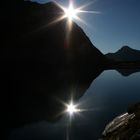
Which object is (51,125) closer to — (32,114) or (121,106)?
(32,114)

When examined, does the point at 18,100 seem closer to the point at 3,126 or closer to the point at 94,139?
the point at 3,126

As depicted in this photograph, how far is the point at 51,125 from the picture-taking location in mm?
36406

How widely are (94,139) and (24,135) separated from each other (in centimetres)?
887

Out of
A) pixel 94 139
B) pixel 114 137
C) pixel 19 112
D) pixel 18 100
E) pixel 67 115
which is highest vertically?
pixel 18 100

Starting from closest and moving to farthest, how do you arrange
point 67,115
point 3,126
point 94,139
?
point 94,139
point 3,126
point 67,115

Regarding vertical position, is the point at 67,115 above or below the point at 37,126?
above

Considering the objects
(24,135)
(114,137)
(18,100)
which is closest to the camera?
(114,137)

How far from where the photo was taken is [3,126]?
119 ft

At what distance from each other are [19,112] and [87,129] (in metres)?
17.4

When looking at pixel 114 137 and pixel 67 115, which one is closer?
pixel 114 137

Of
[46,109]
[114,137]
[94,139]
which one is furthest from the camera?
[46,109]

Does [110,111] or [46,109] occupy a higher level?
[46,109]

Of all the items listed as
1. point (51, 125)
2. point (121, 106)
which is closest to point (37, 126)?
point (51, 125)

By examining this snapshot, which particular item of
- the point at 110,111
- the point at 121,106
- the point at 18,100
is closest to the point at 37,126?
the point at 110,111
